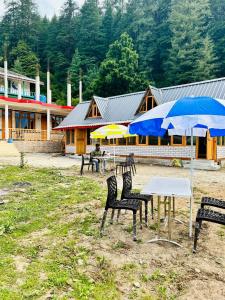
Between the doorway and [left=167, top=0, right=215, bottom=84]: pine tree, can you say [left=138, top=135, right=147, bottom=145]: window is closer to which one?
the doorway

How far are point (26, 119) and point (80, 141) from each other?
338 inches

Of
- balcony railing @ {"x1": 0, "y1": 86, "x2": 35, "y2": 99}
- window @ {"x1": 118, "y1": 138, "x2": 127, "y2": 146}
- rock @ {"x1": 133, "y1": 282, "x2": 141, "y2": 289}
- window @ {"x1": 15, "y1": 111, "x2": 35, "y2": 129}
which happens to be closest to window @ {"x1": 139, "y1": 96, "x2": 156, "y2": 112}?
window @ {"x1": 118, "y1": 138, "x2": 127, "y2": 146}

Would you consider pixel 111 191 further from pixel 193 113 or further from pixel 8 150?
pixel 8 150

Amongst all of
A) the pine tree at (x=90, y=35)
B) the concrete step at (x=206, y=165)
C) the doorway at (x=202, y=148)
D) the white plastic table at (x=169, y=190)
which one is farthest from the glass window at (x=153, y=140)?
the pine tree at (x=90, y=35)

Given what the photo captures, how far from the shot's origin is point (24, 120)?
2811 centimetres

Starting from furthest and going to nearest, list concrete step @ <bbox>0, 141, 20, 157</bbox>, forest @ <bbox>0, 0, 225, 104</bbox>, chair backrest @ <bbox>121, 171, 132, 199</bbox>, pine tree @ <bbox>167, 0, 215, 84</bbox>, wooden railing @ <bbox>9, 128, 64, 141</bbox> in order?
forest @ <bbox>0, 0, 225, 104</bbox>
pine tree @ <bbox>167, 0, 215, 84</bbox>
wooden railing @ <bbox>9, 128, 64, 141</bbox>
concrete step @ <bbox>0, 141, 20, 157</bbox>
chair backrest @ <bbox>121, 171, 132, 199</bbox>

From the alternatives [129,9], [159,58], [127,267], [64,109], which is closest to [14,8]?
[129,9]

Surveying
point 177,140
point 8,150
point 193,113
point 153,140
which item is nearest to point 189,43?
point 153,140

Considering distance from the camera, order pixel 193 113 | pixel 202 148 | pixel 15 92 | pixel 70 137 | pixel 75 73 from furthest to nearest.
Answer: pixel 75 73, pixel 15 92, pixel 70 137, pixel 202 148, pixel 193 113

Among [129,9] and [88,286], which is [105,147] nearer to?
[88,286]

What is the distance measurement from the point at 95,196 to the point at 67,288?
4.39 metres

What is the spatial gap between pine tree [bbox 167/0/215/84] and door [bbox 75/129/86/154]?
18528 mm

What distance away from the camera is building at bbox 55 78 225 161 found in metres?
16.2

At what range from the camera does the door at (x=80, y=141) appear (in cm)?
2298
